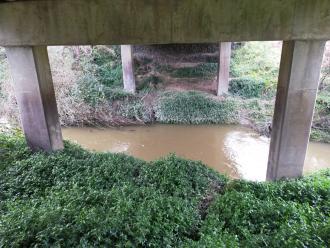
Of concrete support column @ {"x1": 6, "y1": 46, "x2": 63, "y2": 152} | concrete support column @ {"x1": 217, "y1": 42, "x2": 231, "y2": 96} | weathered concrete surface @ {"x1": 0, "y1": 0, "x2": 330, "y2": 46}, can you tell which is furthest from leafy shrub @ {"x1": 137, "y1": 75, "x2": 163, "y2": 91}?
weathered concrete surface @ {"x1": 0, "y1": 0, "x2": 330, "y2": 46}

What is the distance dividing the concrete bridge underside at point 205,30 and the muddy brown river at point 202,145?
342cm

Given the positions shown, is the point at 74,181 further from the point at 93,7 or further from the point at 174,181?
the point at 93,7

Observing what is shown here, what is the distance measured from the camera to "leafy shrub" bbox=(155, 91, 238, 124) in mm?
14469

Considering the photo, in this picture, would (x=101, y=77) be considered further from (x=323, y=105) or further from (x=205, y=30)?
(x=323, y=105)

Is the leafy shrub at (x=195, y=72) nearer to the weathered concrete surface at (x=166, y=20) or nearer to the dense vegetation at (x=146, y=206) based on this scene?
the dense vegetation at (x=146, y=206)

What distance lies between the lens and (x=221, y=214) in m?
4.93

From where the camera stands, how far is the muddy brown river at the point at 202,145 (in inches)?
396

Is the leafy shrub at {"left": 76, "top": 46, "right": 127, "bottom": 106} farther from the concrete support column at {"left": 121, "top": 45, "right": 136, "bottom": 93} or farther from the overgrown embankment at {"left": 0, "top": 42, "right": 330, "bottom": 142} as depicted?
the concrete support column at {"left": 121, "top": 45, "right": 136, "bottom": 93}

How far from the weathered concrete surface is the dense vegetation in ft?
10.3

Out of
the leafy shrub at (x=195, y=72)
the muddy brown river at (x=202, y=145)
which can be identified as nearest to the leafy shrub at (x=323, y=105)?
the muddy brown river at (x=202, y=145)

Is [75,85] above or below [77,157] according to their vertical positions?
above

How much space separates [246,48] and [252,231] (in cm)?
1934

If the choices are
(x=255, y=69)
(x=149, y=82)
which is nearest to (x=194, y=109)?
(x=149, y=82)

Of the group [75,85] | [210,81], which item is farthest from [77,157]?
[210,81]
